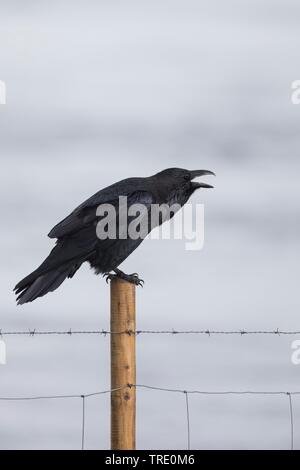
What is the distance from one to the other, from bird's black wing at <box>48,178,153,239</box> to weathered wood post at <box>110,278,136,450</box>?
261cm

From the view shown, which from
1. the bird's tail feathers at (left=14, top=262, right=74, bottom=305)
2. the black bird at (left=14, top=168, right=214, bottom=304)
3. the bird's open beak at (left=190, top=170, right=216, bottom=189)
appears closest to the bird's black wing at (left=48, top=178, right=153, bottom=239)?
the black bird at (left=14, top=168, right=214, bottom=304)

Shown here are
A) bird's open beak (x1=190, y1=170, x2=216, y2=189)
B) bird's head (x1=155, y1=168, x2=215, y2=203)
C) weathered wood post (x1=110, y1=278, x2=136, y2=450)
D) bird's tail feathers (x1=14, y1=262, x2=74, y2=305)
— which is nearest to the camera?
weathered wood post (x1=110, y1=278, x2=136, y2=450)

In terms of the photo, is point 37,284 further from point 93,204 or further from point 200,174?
point 200,174

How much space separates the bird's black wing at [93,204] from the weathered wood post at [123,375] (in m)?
2.61

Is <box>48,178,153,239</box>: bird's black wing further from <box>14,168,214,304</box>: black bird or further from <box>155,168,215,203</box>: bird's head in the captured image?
<box>155,168,215,203</box>: bird's head

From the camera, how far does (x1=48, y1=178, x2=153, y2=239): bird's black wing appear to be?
8.94m

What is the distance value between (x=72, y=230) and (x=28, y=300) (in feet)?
3.17

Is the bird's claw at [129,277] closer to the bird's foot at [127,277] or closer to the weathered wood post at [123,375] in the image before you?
the bird's foot at [127,277]

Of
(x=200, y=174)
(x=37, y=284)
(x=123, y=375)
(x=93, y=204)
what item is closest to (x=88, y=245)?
(x=93, y=204)

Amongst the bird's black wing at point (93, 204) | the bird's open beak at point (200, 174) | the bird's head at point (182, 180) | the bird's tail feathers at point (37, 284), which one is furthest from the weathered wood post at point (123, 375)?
the bird's open beak at point (200, 174)

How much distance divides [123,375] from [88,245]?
9.13ft

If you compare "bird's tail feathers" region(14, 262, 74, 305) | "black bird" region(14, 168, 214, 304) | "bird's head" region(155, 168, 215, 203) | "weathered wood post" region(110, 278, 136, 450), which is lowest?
"weathered wood post" region(110, 278, 136, 450)
